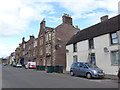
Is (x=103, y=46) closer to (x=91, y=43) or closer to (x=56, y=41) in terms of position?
(x=91, y=43)

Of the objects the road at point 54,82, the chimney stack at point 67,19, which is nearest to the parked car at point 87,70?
the road at point 54,82

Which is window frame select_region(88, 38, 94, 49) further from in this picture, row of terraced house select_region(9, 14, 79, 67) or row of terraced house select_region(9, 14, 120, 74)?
row of terraced house select_region(9, 14, 79, 67)

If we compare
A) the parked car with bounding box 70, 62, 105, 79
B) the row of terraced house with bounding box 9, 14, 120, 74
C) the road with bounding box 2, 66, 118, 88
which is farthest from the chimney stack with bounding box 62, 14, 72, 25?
the road with bounding box 2, 66, 118, 88

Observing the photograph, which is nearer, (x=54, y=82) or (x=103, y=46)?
(x=54, y=82)

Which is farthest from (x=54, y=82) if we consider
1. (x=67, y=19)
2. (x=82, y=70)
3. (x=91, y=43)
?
(x=67, y=19)

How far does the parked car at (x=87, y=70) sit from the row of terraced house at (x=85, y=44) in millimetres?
3815

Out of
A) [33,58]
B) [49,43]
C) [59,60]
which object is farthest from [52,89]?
[33,58]

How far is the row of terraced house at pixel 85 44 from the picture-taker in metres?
18.2

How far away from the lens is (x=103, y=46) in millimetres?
19484

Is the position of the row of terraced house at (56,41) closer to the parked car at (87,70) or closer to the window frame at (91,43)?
the window frame at (91,43)

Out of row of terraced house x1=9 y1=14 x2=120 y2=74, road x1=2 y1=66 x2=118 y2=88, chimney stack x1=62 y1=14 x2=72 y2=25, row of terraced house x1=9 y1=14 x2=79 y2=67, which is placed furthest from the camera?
chimney stack x1=62 y1=14 x2=72 y2=25

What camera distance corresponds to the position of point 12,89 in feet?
27.5

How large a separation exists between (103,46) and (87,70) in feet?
20.1

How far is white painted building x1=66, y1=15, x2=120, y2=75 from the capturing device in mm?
17844
